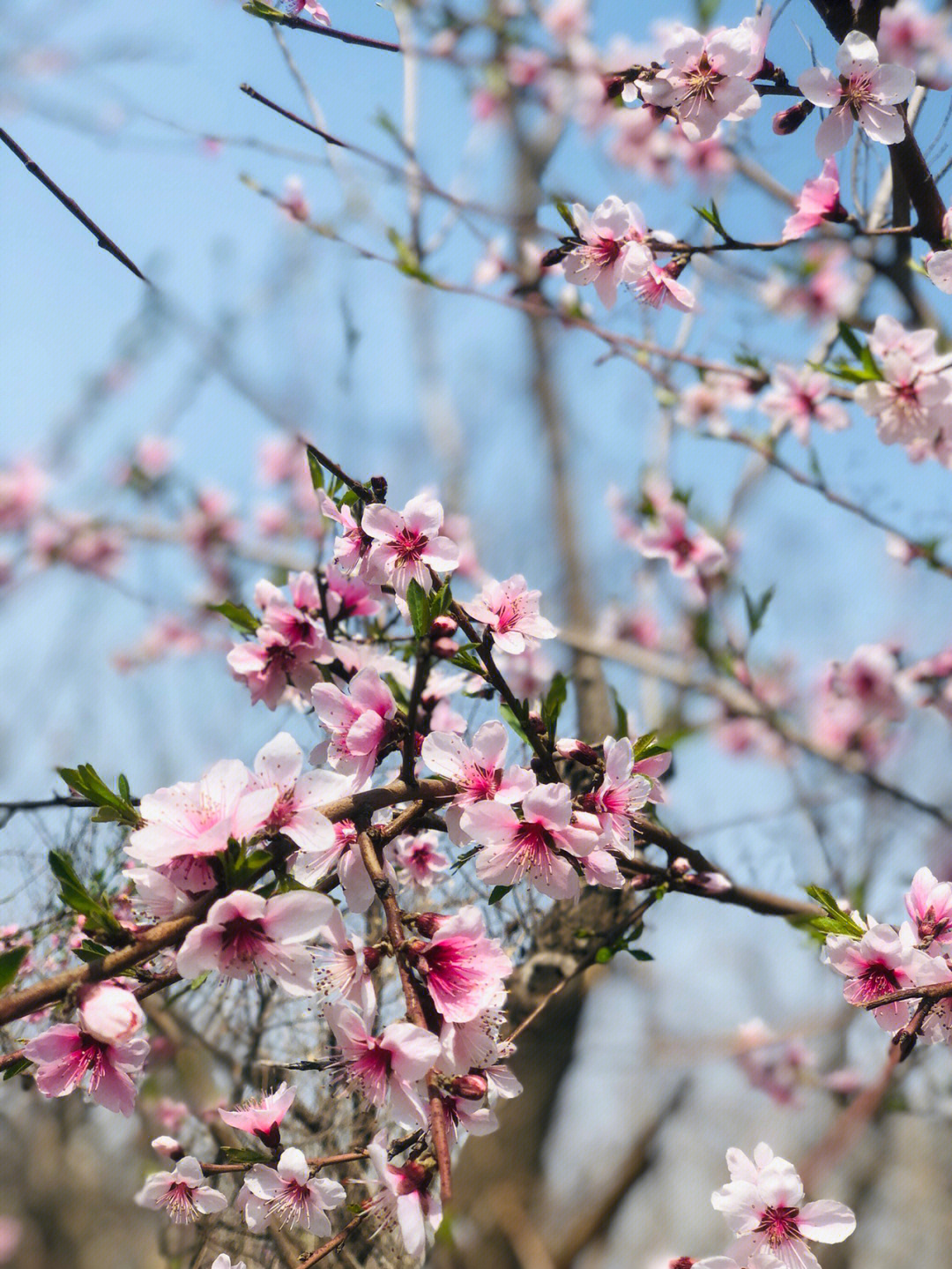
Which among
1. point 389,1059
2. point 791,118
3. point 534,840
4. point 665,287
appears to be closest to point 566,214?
point 665,287

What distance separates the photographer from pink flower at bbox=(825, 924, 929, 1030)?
99 centimetres

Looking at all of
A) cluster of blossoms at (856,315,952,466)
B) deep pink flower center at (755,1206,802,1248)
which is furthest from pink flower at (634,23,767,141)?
deep pink flower center at (755,1206,802,1248)

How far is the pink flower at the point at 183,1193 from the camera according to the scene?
1.00 m

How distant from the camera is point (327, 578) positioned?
4.30 ft

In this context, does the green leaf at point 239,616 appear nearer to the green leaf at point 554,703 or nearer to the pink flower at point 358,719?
the pink flower at point 358,719

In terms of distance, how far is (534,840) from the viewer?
933mm

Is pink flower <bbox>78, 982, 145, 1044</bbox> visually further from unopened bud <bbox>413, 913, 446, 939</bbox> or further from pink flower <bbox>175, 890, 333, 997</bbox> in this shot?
unopened bud <bbox>413, 913, 446, 939</bbox>

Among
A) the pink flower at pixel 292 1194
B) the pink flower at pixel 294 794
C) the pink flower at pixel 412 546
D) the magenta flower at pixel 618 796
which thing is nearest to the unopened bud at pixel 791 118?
the pink flower at pixel 412 546

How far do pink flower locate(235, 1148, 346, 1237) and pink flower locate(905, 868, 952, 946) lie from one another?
29.3 inches

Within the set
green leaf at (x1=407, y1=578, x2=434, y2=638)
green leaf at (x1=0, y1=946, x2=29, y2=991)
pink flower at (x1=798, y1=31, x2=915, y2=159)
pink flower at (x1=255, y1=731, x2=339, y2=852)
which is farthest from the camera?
pink flower at (x1=798, y1=31, x2=915, y2=159)

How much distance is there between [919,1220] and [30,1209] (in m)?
3.54

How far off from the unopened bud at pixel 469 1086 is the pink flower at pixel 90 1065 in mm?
307

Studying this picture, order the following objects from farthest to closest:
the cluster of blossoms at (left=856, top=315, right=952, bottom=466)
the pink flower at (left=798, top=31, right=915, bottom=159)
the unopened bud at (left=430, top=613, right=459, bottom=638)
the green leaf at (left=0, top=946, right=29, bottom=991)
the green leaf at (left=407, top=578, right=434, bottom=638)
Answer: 1. the cluster of blossoms at (left=856, top=315, right=952, bottom=466)
2. the pink flower at (left=798, top=31, right=915, bottom=159)
3. the unopened bud at (left=430, top=613, right=459, bottom=638)
4. the green leaf at (left=407, top=578, right=434, bottom=638)
5. the green leaf at (left=0, top=946, right=29, bottom=991)

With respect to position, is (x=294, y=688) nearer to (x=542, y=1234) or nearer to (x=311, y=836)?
(x=311, y=836)
